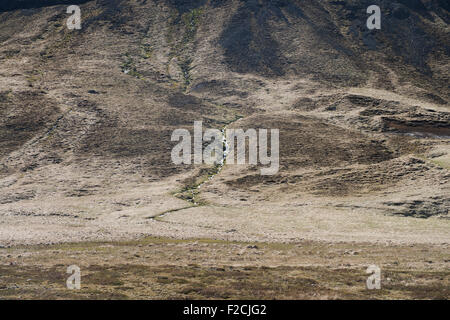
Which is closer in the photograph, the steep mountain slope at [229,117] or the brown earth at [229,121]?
the brown earth at [229,121]

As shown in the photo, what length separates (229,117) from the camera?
12688 cm

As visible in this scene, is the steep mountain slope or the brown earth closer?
the brown earth

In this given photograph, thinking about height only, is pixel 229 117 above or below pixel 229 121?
above

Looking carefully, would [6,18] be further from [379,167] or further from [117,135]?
[379,167]

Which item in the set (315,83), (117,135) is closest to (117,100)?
(117,135)

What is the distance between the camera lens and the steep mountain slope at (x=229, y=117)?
71.6 m

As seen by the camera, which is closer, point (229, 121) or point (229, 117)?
point (229, 121)

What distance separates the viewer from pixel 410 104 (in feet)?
418

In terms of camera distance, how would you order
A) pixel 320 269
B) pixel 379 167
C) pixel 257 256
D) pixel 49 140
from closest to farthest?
1. pixel 320 269
2. pixel 257 256
3. pixel 379 167
4. pixel 49 140

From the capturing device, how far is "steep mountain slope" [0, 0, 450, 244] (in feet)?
235
